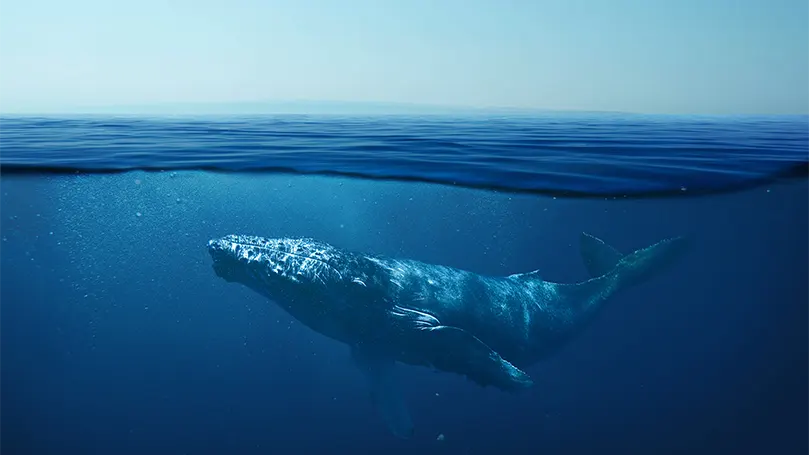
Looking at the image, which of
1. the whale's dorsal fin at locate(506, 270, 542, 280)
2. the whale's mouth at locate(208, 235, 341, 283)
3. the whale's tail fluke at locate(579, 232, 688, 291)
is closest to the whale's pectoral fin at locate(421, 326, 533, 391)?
the whale's mouth at locate(208, 235, 341, 283)

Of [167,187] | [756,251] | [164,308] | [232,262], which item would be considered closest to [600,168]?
[232,262]

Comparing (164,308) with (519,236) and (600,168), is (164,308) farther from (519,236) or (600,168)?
(600,168)

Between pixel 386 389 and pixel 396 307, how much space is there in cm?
161

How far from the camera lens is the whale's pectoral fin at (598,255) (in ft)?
40.3

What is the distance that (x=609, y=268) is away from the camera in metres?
12.3

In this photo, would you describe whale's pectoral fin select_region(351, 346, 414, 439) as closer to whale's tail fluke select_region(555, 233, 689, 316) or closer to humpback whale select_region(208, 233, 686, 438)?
humpback whale select_region(208, 233, 686, 438)

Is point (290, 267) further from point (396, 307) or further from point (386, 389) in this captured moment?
point (386, 389)

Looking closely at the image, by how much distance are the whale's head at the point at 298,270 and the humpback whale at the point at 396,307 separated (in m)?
0.02

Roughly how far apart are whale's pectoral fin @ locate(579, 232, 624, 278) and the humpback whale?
88.2 inches

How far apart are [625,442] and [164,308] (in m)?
21.6

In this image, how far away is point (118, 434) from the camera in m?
20.4

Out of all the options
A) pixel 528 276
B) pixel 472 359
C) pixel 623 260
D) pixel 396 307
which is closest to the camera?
pixel 472 359

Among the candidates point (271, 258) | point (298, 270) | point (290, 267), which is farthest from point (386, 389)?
point (271, 258)

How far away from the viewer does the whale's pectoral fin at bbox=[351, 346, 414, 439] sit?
30.9ft
